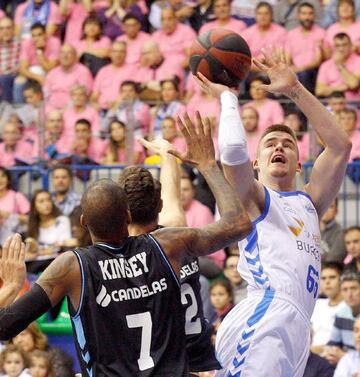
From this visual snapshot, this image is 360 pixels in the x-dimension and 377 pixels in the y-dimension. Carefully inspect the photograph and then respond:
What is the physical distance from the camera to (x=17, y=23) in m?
17.8

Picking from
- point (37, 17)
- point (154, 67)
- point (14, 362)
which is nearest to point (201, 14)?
point (154, 67)

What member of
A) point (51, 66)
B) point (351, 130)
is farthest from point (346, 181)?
point (51, 66)

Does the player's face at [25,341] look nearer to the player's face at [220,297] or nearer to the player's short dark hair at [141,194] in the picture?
the player's face at [220,297]

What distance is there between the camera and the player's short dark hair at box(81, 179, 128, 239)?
6.04m

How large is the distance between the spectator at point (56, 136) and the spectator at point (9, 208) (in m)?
0.87

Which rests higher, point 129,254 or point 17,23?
point 17,23

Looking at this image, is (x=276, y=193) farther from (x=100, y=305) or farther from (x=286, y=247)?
(x=100, y=305)

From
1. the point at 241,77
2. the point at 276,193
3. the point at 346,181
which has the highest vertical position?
the point at 241,77

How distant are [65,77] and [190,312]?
9.50 meters

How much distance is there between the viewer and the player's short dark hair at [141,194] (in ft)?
22.6

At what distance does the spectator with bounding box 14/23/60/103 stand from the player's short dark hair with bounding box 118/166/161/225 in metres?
10.1

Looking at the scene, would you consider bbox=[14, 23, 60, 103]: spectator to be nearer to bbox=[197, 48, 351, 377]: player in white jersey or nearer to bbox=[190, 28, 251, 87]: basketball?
bbox=[190, 28, 251, 87]: basketball

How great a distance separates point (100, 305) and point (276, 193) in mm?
1773

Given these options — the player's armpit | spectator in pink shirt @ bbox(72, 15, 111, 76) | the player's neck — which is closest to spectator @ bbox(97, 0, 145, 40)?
spectator in pink shirt @ bbox(72, 15, 111, 76)
